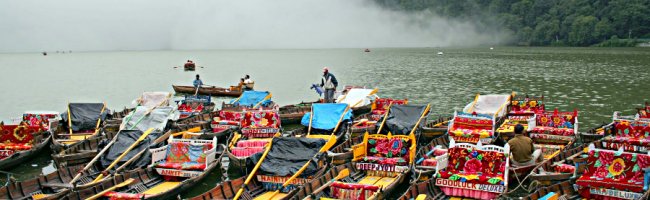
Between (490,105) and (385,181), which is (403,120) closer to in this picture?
(490,105)

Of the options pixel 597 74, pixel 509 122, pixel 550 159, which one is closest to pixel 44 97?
Result: pixel 509 122

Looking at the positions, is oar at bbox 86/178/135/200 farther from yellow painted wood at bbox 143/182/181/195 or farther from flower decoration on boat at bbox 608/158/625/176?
flower decoration on boat at bbox 608/158/625/176

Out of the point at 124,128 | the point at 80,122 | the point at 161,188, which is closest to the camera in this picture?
the point at 161,188

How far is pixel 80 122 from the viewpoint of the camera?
2397cm

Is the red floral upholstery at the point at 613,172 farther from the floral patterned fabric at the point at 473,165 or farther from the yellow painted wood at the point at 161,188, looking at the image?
the yellow painted wood at the point at 161,188

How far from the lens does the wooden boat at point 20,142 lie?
19.0 metres

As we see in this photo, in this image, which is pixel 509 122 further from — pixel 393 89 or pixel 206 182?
pixel 393 89

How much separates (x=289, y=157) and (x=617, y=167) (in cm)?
828

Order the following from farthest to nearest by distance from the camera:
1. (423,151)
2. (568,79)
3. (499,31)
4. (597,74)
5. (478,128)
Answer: (499,31) → (597,74) → (568,79) → (478,128) → (423,151)

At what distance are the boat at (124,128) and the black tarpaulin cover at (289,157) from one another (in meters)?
5.30

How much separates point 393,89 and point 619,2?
104 meters

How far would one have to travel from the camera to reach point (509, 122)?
2392 centimetres

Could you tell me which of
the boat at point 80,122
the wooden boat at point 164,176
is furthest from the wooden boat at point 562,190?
the boat at point 80,122

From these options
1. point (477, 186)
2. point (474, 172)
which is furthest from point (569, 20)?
point (477, 186)
